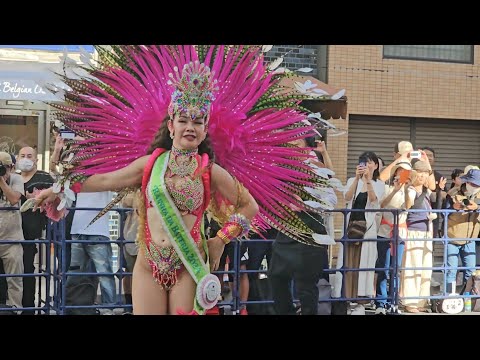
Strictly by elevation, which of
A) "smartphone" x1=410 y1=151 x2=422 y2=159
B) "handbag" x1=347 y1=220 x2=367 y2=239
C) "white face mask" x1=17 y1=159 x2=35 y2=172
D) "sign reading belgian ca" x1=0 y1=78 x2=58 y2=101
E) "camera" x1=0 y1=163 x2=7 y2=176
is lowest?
"handbag" x1=347 y1=220 x2=367 y2=239

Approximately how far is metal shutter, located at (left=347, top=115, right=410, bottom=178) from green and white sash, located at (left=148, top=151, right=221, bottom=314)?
1.11 metres

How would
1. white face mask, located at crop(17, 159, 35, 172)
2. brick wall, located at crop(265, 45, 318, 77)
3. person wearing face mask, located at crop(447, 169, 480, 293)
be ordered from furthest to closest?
person wearing face mask, located at crop(447, 169, 480, 293)
brick wall, located at crop(265, 45, 318, 77)
white face mask, located at crop(17, 159, 35, 172)

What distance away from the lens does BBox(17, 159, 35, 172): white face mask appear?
4.62m

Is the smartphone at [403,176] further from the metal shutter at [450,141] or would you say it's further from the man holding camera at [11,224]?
the man holding camera at [11,224]

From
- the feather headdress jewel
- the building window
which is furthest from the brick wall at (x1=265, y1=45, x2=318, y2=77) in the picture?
the building window

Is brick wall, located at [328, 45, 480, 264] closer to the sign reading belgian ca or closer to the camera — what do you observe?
the sign reading belgian ca

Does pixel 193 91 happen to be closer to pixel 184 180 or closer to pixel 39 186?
pixel 184 180

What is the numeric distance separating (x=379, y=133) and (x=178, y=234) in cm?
147

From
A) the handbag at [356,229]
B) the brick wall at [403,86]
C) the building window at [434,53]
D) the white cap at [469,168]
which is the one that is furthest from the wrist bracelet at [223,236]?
the white cap at [469,168]

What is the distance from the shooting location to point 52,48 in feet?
15.2

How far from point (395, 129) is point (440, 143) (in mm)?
335

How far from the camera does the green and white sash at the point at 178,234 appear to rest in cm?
Result: 452
